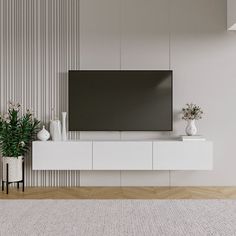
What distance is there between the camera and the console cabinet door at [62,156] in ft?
13.8

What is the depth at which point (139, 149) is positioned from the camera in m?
4.21

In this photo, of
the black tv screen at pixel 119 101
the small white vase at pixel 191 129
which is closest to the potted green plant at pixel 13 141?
the black tv screen at pixel 119 101

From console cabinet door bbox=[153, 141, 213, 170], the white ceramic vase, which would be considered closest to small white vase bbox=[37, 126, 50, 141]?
the white ceramic vase

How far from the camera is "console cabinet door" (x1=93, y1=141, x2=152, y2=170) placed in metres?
4.21

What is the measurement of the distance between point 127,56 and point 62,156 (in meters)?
1.51

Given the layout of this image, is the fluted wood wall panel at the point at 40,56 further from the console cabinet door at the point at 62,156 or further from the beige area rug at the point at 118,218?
the beige area rug at the point at 118,218

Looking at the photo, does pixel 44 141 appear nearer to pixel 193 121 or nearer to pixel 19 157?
pixel 19 157

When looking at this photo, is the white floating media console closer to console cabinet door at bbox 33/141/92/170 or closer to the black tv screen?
console cabinet door at bbox 33/141/92/170

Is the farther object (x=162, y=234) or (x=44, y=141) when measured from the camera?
(x=44, y=141)

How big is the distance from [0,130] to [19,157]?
15.6 inches

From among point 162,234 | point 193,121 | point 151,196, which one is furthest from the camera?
point 193,121

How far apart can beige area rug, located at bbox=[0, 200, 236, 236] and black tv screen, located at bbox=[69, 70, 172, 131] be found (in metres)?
2.15

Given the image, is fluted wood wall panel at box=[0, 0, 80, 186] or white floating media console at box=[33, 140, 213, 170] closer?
white floating media console at box=[33, 140, 213, 170]

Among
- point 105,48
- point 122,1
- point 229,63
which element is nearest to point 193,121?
point 229,63
